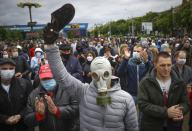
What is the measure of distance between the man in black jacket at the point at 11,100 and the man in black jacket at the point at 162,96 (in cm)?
180

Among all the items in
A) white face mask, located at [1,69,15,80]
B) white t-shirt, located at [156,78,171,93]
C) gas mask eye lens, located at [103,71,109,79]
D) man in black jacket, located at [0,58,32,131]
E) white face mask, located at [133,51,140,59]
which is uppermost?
gas mask eye lens, located at [103,71,109,79]

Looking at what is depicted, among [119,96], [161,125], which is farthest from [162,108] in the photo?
[119,96]

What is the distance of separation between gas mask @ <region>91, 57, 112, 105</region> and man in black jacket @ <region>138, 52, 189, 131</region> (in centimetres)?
127

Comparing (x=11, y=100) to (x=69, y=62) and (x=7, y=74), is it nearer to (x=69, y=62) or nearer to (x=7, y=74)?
(x=7, y=74)

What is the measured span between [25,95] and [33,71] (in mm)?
4547

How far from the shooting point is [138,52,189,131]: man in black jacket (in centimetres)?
455

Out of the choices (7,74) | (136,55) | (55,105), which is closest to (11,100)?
(7,74)

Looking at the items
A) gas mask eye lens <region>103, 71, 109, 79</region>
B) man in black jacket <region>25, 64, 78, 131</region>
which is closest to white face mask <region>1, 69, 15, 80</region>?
man in black jacket <region>25, 64, 78, 131</region>

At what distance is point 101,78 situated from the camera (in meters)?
3.34

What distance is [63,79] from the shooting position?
11.3ft

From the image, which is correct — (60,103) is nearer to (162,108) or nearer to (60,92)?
(60,92)

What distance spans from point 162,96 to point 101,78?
1525 mm

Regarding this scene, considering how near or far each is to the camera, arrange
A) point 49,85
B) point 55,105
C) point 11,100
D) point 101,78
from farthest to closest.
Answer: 1. point 11,100
2. point 49,85
3. point 55,105
4. point 101,78

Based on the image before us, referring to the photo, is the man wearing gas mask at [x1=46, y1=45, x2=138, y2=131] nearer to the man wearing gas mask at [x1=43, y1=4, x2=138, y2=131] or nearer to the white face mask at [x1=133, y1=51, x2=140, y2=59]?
the man wearing gas mask at [x1=43, y1=4, x2=138, y2=131]
